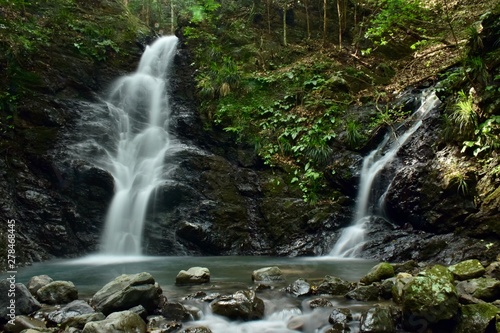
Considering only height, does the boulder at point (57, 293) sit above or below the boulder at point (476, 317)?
above

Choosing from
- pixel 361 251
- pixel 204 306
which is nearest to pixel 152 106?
pixel 361 251

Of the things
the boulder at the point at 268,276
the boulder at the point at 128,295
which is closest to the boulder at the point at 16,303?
the boulder at the point at 128,295

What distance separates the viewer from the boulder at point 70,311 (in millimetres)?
4598

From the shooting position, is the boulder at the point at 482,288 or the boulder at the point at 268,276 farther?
the boulder at the point at 268,276

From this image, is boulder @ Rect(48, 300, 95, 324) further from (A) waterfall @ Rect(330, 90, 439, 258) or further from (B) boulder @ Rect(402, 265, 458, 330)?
(A) waterfall @ Rect(330, 90, 439, 258)

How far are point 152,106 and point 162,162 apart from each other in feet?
13.7

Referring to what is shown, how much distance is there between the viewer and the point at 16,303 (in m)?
4.65

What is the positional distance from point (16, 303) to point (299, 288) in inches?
150

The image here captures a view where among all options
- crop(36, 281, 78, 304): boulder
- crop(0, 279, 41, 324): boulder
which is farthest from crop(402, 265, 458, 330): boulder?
crop(0, 279, 41, 324): boulder

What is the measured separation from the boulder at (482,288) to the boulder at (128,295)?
13.1 feet

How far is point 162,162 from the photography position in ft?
41.6

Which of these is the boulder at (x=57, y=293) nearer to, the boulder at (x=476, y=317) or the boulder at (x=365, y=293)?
the boulder at (x=365, y=293)

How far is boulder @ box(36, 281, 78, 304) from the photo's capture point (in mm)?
5285

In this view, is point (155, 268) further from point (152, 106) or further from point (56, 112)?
point (152, 106)
